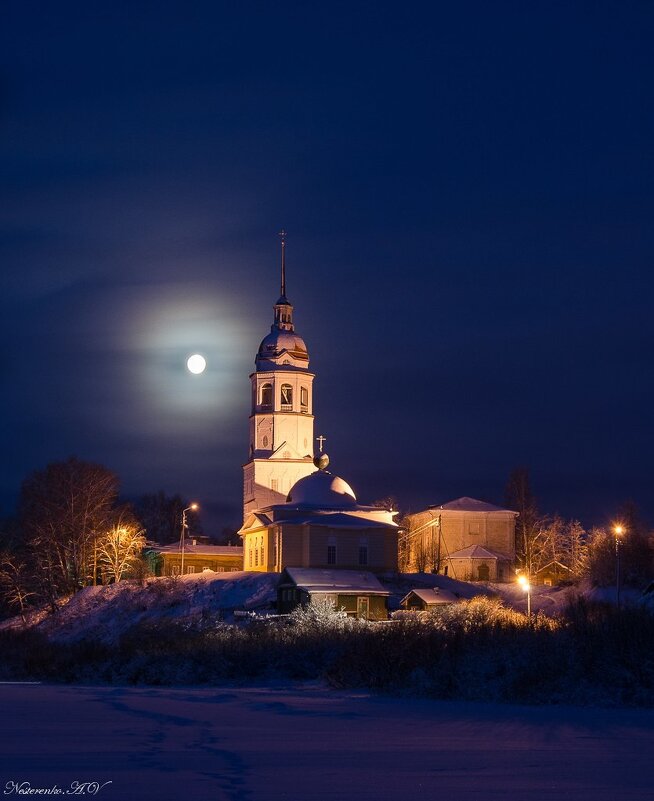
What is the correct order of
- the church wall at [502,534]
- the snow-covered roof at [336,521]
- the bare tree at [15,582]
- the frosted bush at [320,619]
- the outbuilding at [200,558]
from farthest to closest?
the outbuilding at [200,558], the church wall at [502,534], the bare tree at [15,582], the snow-covered roof at [336,521], the frosted bush at [320,619]

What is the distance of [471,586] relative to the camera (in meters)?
66.8

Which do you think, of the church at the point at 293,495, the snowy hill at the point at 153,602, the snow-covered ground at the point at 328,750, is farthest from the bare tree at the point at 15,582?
the snow-covered ground at the point at 328,750

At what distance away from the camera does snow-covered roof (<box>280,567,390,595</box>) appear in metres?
59.4

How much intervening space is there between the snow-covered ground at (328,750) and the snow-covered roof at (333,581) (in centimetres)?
3932

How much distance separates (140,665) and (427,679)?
8263mm

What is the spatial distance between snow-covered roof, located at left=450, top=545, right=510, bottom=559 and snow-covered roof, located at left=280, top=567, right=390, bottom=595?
701 inches

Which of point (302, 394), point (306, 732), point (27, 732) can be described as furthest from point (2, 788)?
point (302, 394)

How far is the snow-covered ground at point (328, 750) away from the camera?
10875 millimetres

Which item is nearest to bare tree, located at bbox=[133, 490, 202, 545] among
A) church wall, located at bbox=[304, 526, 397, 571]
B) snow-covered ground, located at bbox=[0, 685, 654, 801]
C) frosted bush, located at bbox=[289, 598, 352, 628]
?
church wall, located at bbox=[304, 526, 397, 571]

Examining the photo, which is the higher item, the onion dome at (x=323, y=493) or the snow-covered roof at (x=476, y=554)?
the onion dome at (x=323, y=493)

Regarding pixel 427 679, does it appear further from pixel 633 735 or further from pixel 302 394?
pixel 302 394

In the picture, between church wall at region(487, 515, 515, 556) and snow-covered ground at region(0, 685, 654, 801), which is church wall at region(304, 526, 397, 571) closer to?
church wall at region(487, 515, 515, 556)

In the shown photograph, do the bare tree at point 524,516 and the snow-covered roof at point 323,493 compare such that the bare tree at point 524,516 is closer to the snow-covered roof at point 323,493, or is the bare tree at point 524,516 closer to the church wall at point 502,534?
the church wall at point 502,534

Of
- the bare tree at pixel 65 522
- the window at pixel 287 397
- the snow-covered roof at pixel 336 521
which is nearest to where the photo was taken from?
the snow-covered roof at pixel 336 521
